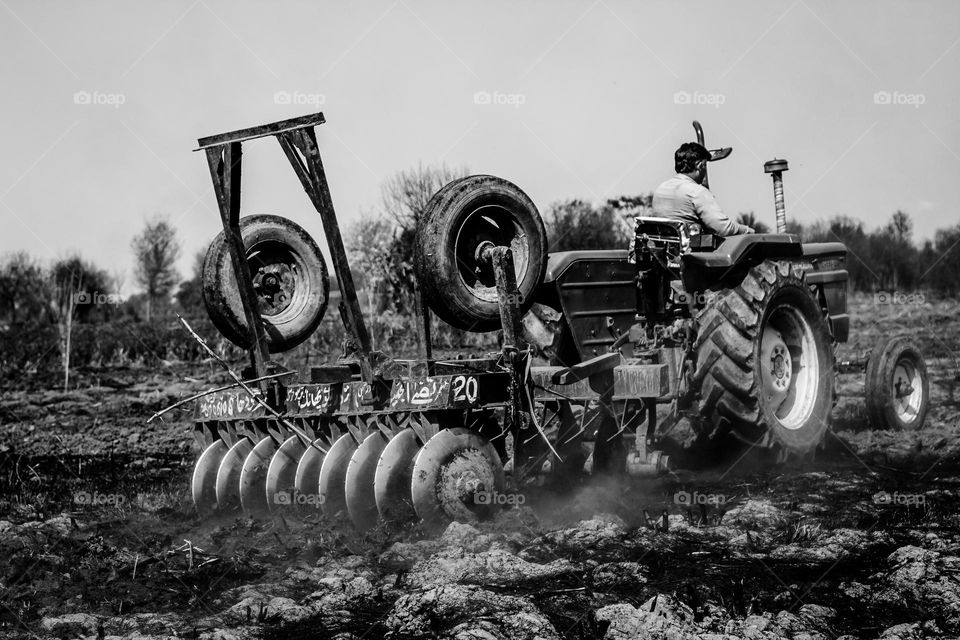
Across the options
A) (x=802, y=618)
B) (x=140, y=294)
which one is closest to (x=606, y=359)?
(x=802, y=618)

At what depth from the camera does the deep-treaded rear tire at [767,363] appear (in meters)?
6.55

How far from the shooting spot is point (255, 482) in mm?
7199

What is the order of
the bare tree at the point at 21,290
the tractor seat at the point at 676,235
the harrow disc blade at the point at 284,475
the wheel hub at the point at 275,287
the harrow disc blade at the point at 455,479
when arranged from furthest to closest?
1. the bare tree at the point at 21,290
2. the wheel hub at the point at 275,287
3. the tractor seat at the point at 676,235
4. the harrow disc blade at the point at 284,475
5. the harrow disc blade at the point at 455,479

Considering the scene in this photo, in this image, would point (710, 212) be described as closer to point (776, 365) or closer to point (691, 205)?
point (691, 205)

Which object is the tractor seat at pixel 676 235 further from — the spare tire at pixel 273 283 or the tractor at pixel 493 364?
the spare tire at pixel 273 283

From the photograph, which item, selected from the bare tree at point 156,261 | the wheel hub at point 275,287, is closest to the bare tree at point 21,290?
the bare tree at point 156,261

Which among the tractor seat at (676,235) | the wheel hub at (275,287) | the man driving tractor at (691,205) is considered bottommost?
the wheel hub at (275,287)

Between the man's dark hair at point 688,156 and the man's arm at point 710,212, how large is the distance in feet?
0.96

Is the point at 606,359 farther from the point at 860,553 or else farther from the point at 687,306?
the point at 860,553

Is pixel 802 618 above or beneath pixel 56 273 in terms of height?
beneath

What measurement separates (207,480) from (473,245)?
110 inches

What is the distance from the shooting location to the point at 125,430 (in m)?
11.9

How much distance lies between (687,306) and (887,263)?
2571 centimetres

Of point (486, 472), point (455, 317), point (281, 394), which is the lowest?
point (486, 472)
